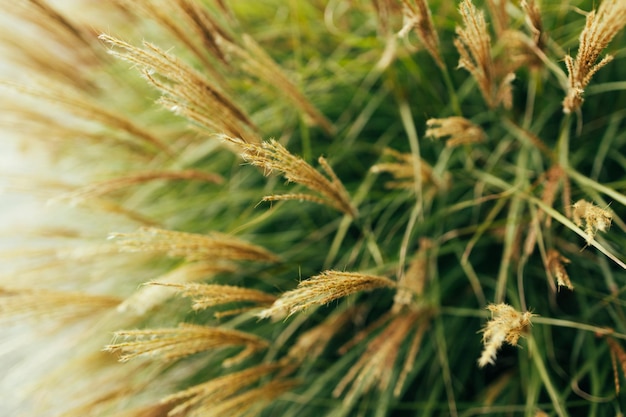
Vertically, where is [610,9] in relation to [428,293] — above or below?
above

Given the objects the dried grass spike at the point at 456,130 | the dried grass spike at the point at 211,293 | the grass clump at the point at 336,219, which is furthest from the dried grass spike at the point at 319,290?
the dried grass spike at the point at 456,130

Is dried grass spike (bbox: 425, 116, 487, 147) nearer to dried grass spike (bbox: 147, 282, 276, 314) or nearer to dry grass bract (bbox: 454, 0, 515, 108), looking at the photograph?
dry grass bract (bbox: 454, 0, 515, 108)

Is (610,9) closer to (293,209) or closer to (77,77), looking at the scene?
(293,209)

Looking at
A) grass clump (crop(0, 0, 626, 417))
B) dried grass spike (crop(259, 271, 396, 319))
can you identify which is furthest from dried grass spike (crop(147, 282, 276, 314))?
dried grass spike (crop(259, 271, 396, 319))

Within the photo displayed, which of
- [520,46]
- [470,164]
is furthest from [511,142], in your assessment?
[520,46]

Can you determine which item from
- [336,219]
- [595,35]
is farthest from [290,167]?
[336,219]

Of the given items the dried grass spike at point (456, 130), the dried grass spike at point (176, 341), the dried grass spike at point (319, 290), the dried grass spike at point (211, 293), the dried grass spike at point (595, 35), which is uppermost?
the dried grass spike at point (595, 35)

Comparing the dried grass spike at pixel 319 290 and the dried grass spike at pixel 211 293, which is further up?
the dried grass spike at pixel 319 290

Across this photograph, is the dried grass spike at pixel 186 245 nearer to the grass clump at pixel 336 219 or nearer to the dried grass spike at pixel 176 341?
the grass clump at pixel 336 219
